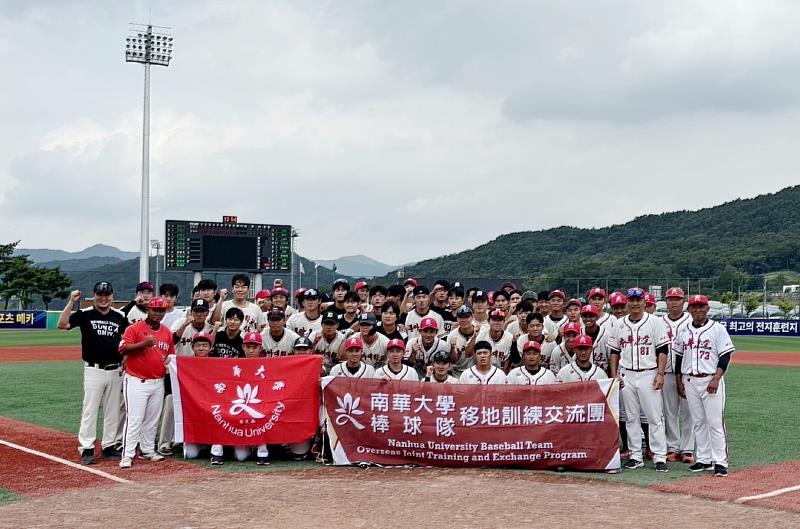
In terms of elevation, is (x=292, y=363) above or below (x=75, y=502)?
above

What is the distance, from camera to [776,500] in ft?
22.4

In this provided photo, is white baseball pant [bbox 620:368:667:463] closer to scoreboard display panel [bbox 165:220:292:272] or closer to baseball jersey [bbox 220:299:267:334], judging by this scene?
baseball jersey [bbox 220:299:267:334]

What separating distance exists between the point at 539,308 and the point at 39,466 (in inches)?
248

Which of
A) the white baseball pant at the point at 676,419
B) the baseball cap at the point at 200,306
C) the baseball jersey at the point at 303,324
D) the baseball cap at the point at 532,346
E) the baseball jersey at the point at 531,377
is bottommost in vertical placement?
the white baseball pant at the point at 676,419

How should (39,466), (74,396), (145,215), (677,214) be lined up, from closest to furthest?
Result: (39,466), (74,396), (145,215), (677,214)

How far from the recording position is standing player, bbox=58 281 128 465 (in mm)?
8367

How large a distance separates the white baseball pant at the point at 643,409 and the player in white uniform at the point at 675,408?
0.39 metres

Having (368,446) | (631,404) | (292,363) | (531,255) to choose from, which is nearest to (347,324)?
(292,363)

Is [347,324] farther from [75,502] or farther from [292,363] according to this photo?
[75,502]

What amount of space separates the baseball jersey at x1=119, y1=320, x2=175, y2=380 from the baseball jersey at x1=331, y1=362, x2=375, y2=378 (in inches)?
75.8

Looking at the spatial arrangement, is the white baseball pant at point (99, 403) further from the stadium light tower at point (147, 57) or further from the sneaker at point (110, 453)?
the stadium light tower at point (147, 57)

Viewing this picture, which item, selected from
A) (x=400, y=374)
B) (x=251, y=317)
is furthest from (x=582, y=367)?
(x=251, y=317)

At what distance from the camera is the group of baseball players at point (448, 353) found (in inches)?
326

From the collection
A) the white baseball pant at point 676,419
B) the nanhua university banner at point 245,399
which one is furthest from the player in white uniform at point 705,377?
the nanhua university banner at point 245,399
